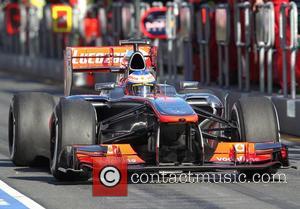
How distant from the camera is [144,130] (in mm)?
13227

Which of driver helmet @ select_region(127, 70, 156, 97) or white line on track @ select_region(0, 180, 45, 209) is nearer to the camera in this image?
white line on track @ select_region(0, 180, 45, 209)

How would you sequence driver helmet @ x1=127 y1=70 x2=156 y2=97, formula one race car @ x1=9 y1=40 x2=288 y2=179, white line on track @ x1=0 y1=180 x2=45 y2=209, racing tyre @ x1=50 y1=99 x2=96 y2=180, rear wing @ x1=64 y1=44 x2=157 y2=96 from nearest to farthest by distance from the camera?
white line on track @ x1=0 y1=180 x2=45 y2=209 → formula one race car @ x1=9 y1=40 x2=288 y2=179 → racing tyre @ x1=50 y1=99 x2=96 y2=180 → driver helmet @ x1=127 y1=70 x2=156 y2=97 → rear wing @ x1=64 y1=44 x2=157 y2=96

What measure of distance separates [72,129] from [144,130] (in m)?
0.73

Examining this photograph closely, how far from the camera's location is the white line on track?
11711mm

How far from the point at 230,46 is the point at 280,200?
1159 centimetres

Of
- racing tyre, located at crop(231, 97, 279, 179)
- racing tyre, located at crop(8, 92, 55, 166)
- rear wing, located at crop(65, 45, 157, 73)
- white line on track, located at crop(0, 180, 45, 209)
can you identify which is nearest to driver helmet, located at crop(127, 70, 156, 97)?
racing tyre, located at crop(8, 92, 55, 166)

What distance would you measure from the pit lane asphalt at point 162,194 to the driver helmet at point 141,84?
133 centimetres

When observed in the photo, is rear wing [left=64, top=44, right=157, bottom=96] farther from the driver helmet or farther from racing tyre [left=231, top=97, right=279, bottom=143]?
racing tyre [left=231, top=97, right=279, bottom=143]

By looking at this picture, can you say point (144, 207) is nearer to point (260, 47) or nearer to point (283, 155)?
point (283, 155)

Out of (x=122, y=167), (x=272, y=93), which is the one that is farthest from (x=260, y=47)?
(x=122, y=167)

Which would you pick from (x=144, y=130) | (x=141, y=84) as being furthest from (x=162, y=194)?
(x=141, y=84)

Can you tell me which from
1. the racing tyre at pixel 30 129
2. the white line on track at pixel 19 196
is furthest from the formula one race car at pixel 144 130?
the white line on track at pixel 19 196

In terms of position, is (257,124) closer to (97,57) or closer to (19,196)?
(19,196)

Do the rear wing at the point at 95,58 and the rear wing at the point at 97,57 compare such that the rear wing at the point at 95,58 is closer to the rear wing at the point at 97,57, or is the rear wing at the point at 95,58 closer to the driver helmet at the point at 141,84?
the rear wing at the point at 97,57
